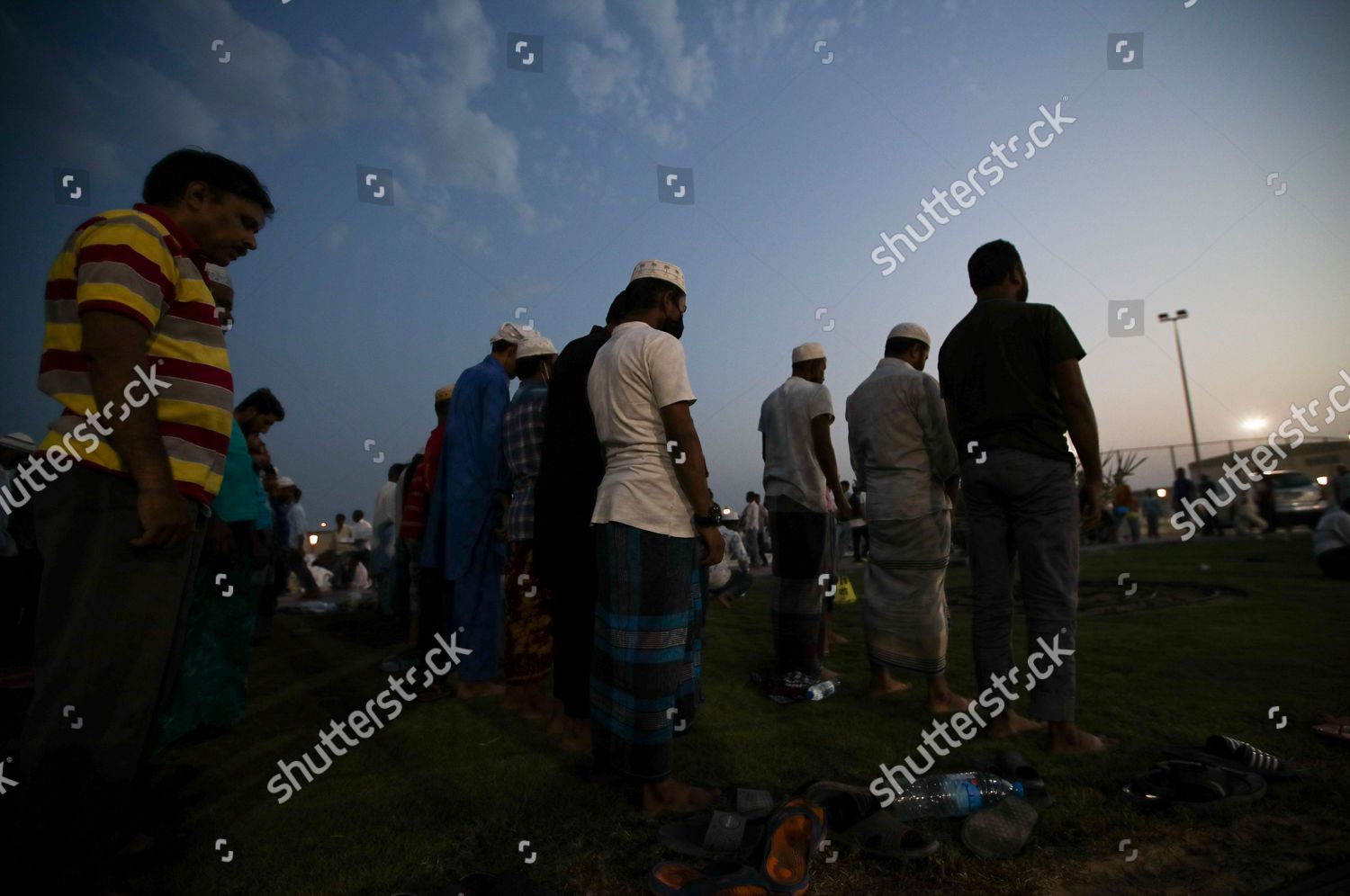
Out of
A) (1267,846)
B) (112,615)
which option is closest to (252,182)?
(112,615)

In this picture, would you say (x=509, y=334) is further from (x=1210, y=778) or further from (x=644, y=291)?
(x=1210, y=778)

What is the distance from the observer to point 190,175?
187cm

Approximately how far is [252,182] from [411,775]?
6.95 ft

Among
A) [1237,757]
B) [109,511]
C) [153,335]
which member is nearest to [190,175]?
[153,335]

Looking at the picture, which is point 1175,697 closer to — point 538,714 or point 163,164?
point 538,714

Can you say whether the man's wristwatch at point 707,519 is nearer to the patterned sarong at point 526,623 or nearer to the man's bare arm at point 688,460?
the man's bare arm at point 688,460

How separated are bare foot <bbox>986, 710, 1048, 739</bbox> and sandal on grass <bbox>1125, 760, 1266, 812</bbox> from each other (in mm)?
715

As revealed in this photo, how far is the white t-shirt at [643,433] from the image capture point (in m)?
2.33

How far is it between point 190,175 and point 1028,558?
127 inches

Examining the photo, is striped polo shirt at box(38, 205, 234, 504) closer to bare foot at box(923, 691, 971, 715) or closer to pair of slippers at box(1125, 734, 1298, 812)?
pair of slippers at box(1125, 734, 1298, 812)

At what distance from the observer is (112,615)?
1.58 metres

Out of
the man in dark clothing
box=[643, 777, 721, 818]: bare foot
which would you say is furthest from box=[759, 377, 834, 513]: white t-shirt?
box=[643, 777, 721, 818]: bare foot

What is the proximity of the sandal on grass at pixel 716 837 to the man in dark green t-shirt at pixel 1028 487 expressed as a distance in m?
1.48

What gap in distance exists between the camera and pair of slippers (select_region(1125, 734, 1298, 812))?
2115 millimetres
